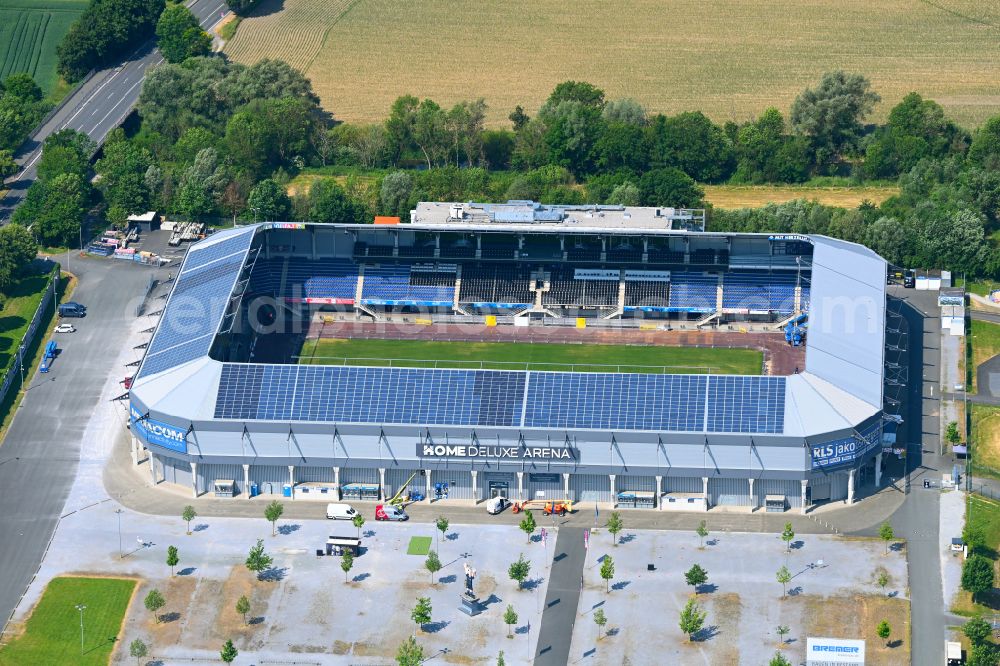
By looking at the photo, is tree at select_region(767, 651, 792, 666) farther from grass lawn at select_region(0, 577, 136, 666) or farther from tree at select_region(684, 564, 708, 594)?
grass lawn at select_region(0, 577, 136, 666)

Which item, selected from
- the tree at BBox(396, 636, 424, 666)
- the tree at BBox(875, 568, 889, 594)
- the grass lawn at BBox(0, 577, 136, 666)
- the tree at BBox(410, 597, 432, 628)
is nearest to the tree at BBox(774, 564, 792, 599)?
the tree at BBox(875, 568, 889, 594)

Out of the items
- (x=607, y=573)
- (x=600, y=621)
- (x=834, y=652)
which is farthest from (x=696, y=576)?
(x=834, y=652)

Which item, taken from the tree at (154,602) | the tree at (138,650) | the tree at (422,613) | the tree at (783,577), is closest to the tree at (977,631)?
the tree at (783,577)

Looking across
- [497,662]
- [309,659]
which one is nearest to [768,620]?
[497,662]

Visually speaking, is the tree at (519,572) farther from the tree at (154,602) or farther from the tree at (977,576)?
the tree at (977,576)

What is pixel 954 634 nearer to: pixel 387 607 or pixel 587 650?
pixel 587 650

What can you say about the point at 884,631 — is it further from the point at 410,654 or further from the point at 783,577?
the point at 410,654
